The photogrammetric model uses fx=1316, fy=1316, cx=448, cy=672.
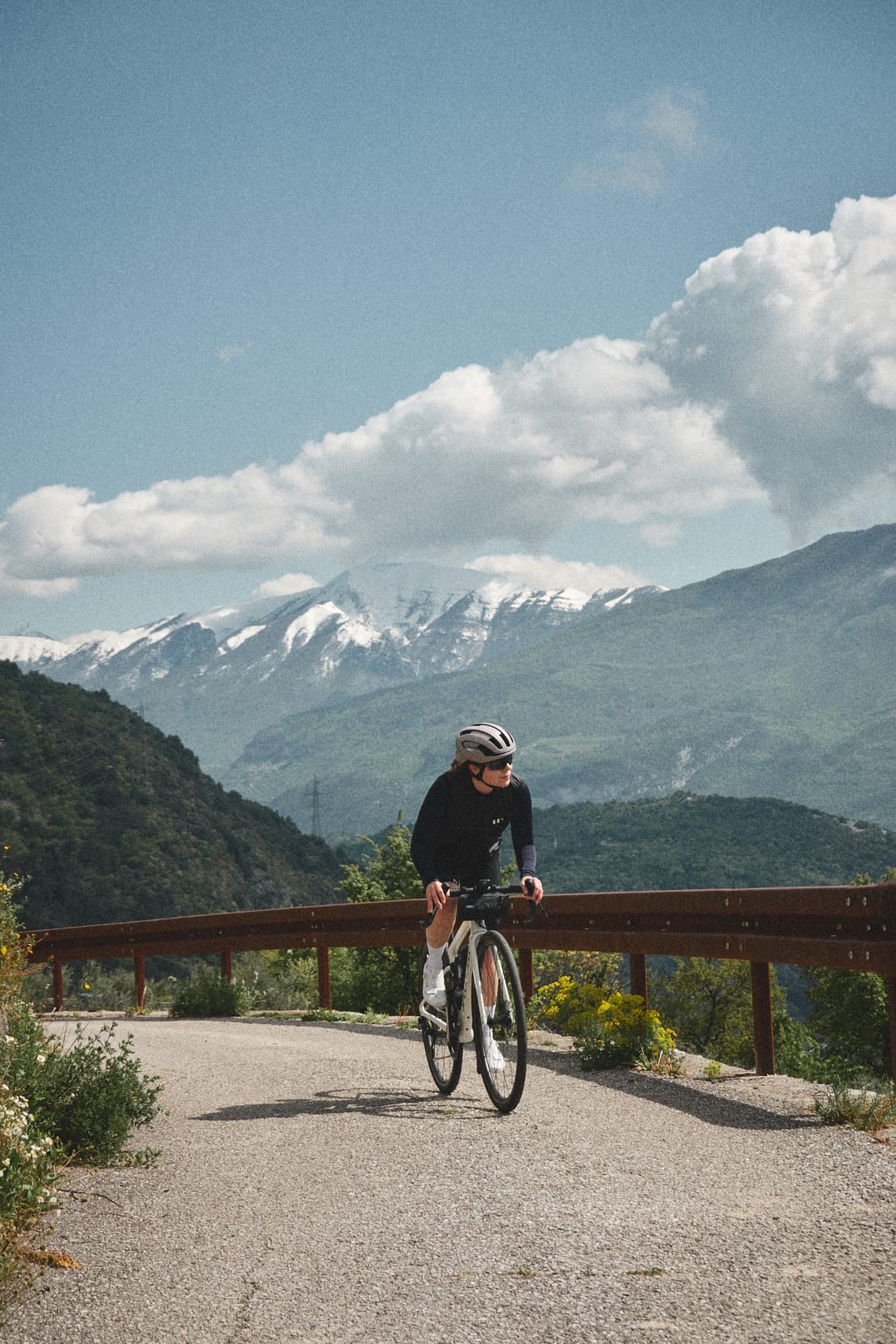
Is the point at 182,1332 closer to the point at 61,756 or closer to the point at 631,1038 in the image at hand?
the point at 631,1038

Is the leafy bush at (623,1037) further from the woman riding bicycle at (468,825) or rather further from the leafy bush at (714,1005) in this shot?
the leafy bush at (714,1005)

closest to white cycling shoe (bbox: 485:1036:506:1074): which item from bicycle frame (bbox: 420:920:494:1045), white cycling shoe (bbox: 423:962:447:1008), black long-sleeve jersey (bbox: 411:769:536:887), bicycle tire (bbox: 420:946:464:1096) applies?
bicycle frame (bbox: 420:920:494:1045)

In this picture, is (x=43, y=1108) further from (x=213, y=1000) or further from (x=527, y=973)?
(x=213, y=1000)

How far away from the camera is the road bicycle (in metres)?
6.61

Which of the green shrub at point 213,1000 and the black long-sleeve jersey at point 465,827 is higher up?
the black long-sleeve jersey at point 465,827

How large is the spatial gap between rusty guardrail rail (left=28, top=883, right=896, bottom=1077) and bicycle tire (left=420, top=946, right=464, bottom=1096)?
1.54m

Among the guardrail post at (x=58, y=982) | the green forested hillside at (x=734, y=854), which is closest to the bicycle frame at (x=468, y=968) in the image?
→ the guardrail post at (x=58, y=982)

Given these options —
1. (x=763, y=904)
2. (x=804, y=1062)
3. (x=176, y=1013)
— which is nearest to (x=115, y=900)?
(x=804, y=1062)

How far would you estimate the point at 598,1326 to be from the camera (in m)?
3.73

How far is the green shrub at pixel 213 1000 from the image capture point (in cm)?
1373

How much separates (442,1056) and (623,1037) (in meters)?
1.47

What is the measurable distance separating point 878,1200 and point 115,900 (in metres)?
50.6

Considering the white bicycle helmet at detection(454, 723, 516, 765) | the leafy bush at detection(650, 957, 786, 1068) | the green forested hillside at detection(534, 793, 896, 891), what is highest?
the white bicycle helmet at detection(454, 723, 516, 765)

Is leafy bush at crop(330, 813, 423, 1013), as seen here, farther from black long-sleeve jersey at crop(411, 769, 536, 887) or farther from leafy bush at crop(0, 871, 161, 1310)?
leafy bush at crop(0, 871, 161, 1310)
